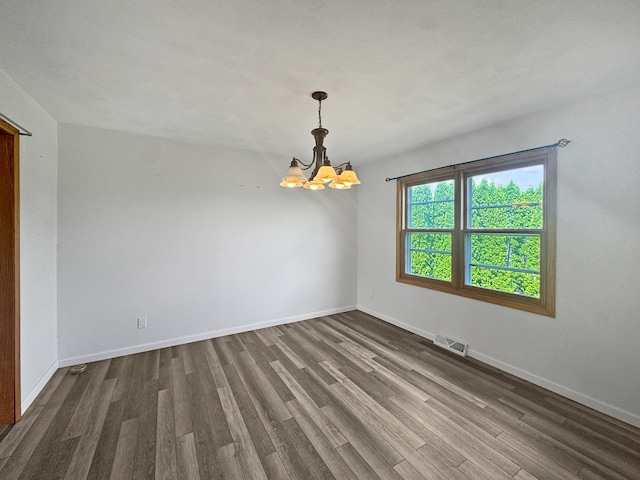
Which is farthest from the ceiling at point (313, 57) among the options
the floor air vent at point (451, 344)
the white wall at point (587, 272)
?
the floor air vent at point (451, 344)

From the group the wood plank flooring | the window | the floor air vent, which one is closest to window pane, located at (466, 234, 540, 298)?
the window

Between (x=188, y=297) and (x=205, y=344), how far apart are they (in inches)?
25.3

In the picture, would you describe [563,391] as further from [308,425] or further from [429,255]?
[308,425]

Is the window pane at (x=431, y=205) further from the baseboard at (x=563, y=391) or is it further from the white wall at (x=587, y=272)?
the baseboard at (x=563, y=391)

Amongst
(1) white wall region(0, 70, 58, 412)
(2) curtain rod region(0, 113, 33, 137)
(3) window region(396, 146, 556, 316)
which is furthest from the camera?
(3) window region(396, 146, 556, 316)

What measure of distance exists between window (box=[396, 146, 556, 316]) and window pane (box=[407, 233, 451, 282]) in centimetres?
1

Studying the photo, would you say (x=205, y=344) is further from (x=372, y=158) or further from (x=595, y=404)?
(x=595, y=404)

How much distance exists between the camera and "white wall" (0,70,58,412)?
2.15 m

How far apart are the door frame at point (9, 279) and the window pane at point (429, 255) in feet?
13.7

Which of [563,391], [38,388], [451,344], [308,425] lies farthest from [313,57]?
[38,388]

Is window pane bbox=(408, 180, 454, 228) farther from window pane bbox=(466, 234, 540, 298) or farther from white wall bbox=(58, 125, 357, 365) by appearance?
white wall bbox=(58, 125, 357, 365)

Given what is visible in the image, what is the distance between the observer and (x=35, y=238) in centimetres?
238

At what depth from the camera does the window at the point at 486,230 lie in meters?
2.55

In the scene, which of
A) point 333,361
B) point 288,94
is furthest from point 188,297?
point 288,94
